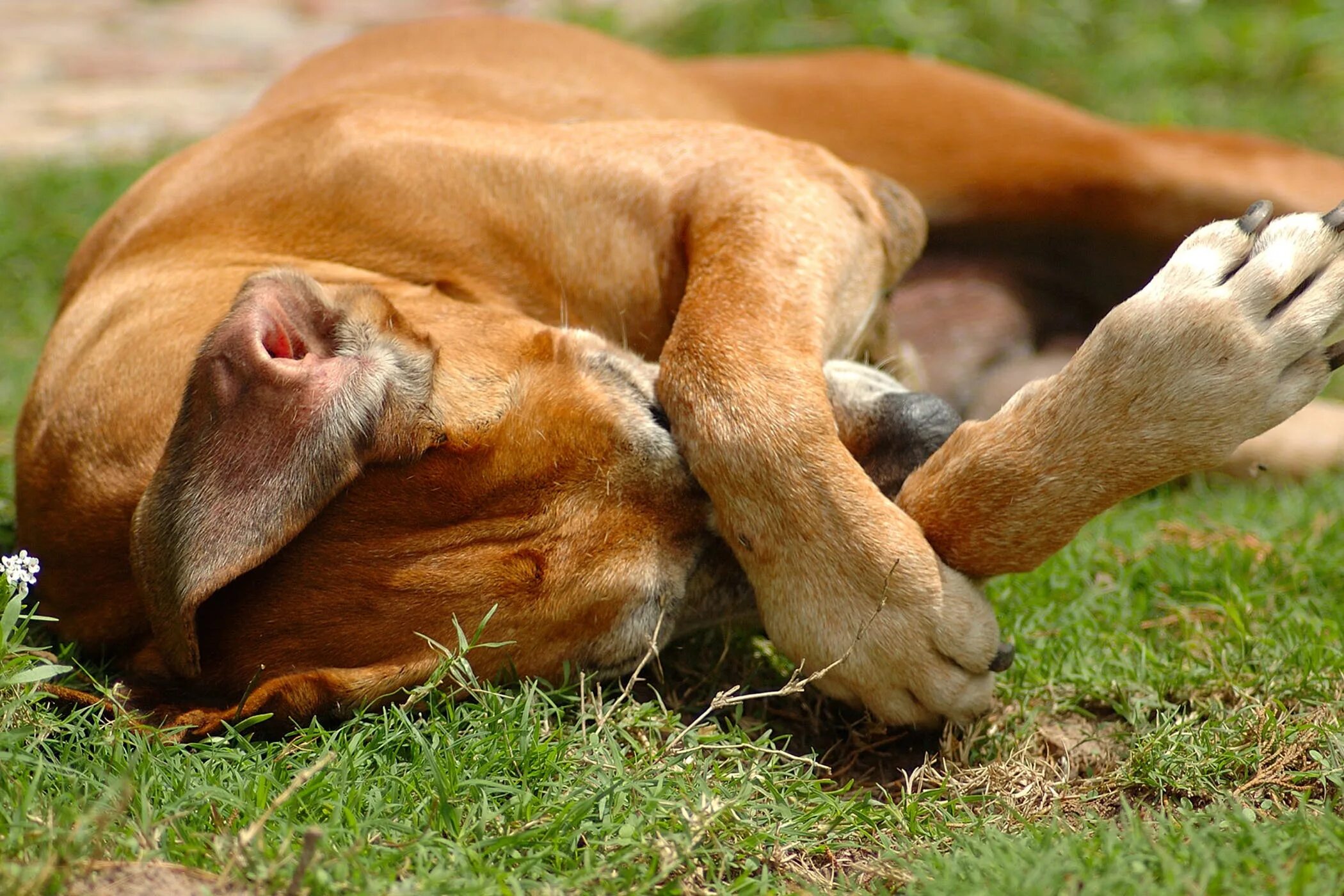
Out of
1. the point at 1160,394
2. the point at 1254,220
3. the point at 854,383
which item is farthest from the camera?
the point at 854,383

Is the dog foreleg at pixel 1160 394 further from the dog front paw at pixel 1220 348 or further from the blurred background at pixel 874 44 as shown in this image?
the blurred background at pixel 874 44

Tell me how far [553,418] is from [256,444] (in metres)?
0.54

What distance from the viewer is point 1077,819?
217cm

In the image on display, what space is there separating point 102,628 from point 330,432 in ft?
2.24

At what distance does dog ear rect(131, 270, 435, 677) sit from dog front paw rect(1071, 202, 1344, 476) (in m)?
1.24

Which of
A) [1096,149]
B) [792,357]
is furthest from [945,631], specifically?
[1096,149]

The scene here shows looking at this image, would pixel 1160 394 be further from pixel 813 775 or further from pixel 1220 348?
pixel 813 775

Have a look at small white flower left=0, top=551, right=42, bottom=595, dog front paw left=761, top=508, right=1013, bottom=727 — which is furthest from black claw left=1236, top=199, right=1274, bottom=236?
small white flower left=0, top=551, right=42, bottom=595

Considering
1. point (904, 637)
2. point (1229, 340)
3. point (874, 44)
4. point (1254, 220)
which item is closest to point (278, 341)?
point (904, 637)

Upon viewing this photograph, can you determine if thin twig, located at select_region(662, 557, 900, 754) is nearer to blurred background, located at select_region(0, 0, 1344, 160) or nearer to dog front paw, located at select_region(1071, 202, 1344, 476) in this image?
dog front paw, located at select_region(1071, 202, 1344, 476)

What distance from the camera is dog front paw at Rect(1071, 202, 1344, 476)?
2.25 meters

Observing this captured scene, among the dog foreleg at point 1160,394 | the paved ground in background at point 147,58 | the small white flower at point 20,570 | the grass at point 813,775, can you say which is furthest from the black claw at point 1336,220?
the paved ground in background at point 147,58

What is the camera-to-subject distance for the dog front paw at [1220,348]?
2248 millimetres

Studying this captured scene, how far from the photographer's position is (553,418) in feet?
7.96
